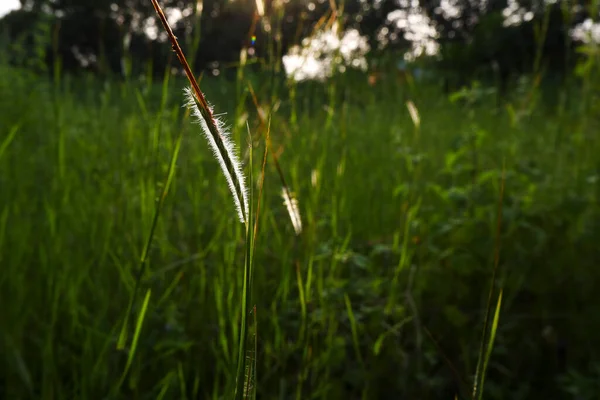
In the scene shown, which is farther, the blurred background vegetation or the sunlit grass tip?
the blurred background vegetation

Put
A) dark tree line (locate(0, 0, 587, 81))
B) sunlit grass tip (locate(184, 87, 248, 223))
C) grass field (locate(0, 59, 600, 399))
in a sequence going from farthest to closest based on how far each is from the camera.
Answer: dark tree line (locate(0, 0, 587, 81)) → grass field (locate(0, 59, 600, 399)) → sunlit grass tip (locate(184, 87, 248, 223))

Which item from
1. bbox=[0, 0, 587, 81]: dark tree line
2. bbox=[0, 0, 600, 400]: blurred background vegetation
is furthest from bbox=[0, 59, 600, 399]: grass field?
bbox=[0, 0, 587, 81]: dark tree line

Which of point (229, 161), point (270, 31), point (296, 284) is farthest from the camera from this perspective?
point (270, 31)

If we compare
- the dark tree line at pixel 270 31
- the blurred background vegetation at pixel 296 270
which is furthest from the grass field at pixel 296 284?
the dark tree line at pixel 270 31

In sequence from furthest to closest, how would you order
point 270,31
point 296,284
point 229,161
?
point 270,31
point 296,284
point 229,161

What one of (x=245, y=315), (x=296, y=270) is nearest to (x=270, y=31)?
(x=296, y=270)

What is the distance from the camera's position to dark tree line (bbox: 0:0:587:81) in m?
1.71

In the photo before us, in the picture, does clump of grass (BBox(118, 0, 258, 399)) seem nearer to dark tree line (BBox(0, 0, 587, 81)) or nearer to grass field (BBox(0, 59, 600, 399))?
grass field (BBox(0, 59, 600, 399))

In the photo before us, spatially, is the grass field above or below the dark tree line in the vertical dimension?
below

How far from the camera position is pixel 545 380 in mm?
1270

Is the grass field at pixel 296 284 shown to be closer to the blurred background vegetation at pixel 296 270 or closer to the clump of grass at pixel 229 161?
the blurred background vegetation at pixel 296 270

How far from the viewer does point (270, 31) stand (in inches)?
54.6

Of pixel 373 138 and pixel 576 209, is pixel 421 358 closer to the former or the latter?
pixel 576 209

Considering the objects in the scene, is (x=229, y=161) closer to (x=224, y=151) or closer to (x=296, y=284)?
(x=224, y=151)
